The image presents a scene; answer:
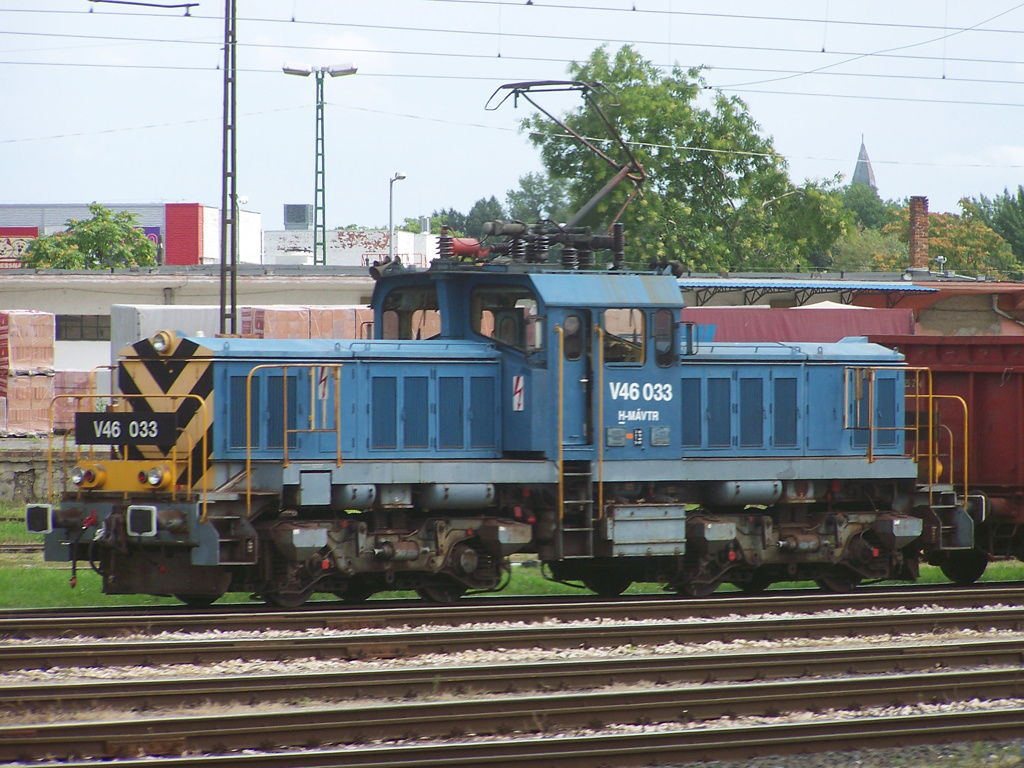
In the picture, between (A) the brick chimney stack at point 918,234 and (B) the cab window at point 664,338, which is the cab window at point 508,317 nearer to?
(B) the cab window at point 664,338

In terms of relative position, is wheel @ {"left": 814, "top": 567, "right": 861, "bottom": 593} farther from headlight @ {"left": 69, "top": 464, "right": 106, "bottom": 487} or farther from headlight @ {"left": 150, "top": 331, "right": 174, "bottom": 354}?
headlight @ {"left": 69, "top": 464, "right": 106, "bottom": 487}

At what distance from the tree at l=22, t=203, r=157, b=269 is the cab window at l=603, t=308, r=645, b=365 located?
47791 millimetres

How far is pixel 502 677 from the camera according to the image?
8.01m

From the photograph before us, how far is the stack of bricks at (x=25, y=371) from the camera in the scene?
88.8 ft

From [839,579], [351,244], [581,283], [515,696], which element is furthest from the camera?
[351,244]

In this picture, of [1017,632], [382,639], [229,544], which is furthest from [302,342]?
[1017,632]

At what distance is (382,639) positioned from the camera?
9.49m

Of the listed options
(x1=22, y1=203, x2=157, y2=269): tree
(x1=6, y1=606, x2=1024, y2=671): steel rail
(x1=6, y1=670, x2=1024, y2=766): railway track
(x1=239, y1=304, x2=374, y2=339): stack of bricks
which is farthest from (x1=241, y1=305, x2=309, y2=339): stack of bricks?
(x1=22, y1=203, x2=157, y2=269): tree

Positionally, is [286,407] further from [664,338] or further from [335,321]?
→ [335,321]

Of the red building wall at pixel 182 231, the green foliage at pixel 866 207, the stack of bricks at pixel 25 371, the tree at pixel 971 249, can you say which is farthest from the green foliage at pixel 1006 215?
the stack of bricks at pixel 25 371

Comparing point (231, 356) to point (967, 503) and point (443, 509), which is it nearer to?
point (443, 509)

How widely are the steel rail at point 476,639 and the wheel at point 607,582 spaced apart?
262 centimetres

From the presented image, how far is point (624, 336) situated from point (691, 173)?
35733 millimetres

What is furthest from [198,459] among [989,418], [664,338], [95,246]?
[95,246]
